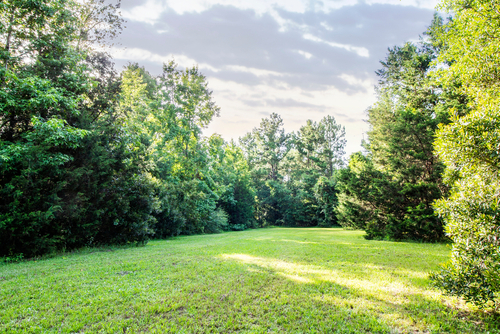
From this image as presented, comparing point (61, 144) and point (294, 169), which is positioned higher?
point (294, 169)

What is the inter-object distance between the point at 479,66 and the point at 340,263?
5.46 metres

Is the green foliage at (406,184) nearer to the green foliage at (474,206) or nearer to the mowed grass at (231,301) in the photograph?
the mowed grass at (231,301)

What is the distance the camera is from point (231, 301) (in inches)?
147

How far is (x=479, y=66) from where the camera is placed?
4.75m

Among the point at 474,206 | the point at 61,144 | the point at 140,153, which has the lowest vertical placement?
the point at 474,206

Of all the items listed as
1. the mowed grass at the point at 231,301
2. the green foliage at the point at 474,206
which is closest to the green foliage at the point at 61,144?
the mowed grass at the point at 231,301

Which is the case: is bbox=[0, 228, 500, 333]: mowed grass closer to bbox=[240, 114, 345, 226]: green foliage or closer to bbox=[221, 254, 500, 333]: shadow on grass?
bbox=[221, 254, 500, 333]: shadow on grass

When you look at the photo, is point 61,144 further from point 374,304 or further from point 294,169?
point 294,169

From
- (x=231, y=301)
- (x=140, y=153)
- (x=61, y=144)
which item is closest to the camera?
(x=231, y=301)

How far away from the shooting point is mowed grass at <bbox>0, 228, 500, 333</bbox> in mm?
3020

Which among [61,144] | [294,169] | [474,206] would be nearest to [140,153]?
[61,144]

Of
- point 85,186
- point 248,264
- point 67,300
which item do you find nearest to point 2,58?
point 85,186

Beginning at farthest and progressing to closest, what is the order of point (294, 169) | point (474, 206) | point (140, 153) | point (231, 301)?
point (294, 169), point (140, 153), point (231, 301), point (474, 206)

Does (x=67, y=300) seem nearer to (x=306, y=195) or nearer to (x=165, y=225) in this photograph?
(x=165, y=225)
